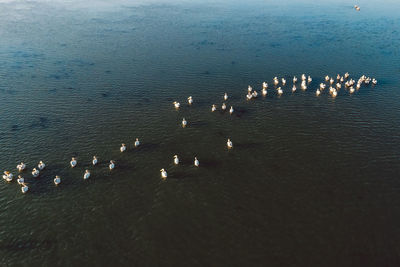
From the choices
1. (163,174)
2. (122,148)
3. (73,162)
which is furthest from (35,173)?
(163,174)

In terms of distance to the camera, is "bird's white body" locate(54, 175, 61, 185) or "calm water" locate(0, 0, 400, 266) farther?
"bird's white body" locate(54, 175, 61, 185)

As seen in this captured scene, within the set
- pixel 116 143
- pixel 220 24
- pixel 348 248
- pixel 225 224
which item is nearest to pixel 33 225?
pixel 116 143

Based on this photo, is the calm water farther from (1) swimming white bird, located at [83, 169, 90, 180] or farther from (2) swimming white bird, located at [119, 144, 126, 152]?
(1) swimming white bird, located at [83, 169, 90, 180]

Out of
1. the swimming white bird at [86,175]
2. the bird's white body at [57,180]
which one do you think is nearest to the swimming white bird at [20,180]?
the bird's white body at [57,180]

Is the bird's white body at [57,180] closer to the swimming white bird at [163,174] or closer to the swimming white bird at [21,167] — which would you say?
the swimming white bird at [21,167]

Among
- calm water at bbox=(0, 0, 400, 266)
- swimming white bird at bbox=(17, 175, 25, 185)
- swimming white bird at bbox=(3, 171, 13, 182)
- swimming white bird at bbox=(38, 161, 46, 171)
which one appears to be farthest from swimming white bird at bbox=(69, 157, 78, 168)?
swimming white bird at bbox=(3, 171, 13, 182)

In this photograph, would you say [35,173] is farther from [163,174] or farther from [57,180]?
[163,174]

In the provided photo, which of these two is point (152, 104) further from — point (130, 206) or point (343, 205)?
point (343, 205)

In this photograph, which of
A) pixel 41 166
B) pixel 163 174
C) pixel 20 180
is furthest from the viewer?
pixel 41 166
